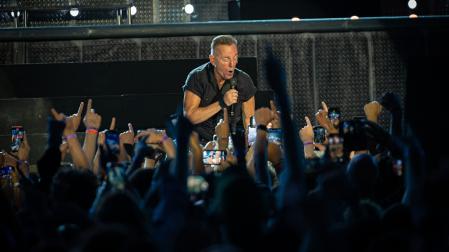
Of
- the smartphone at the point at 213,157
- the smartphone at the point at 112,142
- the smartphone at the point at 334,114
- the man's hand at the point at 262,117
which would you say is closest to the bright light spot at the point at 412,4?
the smartphone at the point at 334,114

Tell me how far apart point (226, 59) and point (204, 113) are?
1.93 feet

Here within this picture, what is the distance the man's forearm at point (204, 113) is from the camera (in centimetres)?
790

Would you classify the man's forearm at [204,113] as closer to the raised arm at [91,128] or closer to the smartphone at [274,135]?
the smartphone at [274,135]

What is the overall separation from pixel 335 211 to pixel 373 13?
932 cm

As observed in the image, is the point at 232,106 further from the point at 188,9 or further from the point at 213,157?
the point at 188,9

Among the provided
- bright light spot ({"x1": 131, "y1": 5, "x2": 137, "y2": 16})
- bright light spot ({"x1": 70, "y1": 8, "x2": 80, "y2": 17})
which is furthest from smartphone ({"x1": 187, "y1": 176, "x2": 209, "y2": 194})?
bright light spot ({"x1": 131, "y1": 5, "x2": 137, "y2": 16})

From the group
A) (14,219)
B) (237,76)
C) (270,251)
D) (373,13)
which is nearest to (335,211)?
(270,251)

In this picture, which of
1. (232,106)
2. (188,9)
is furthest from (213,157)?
(188,9)

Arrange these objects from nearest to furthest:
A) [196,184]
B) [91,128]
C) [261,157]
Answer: [196,184] < [261,157] < [91,128]

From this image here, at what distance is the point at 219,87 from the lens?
838 cm

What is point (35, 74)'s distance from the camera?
9.88 m

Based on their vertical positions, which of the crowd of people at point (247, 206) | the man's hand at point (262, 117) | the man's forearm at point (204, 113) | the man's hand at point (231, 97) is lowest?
the crowd of people at point (247, 206)

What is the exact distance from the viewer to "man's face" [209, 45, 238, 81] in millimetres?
8047

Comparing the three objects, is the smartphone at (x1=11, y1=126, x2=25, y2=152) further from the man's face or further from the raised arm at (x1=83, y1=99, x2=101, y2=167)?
the man's face
